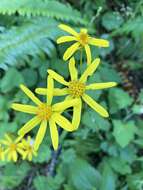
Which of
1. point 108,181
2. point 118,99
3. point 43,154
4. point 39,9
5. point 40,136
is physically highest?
point 39,9

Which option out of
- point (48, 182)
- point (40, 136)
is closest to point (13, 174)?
point (48, 182)

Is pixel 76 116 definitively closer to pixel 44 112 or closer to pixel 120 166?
pixel 44 112

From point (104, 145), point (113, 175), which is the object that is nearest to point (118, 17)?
point (104, 145)

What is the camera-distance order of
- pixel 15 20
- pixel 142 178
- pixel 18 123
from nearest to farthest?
pixel 142 178
pixel 18 123
pixel 15 20

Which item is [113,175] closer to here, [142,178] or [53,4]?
[142,178]

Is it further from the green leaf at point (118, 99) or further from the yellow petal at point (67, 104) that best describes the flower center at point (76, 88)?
the green leaf at point (118, 99)

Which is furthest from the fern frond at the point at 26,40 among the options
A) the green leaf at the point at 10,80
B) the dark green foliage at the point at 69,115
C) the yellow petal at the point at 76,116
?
the yellow petal at the point at 76,116
